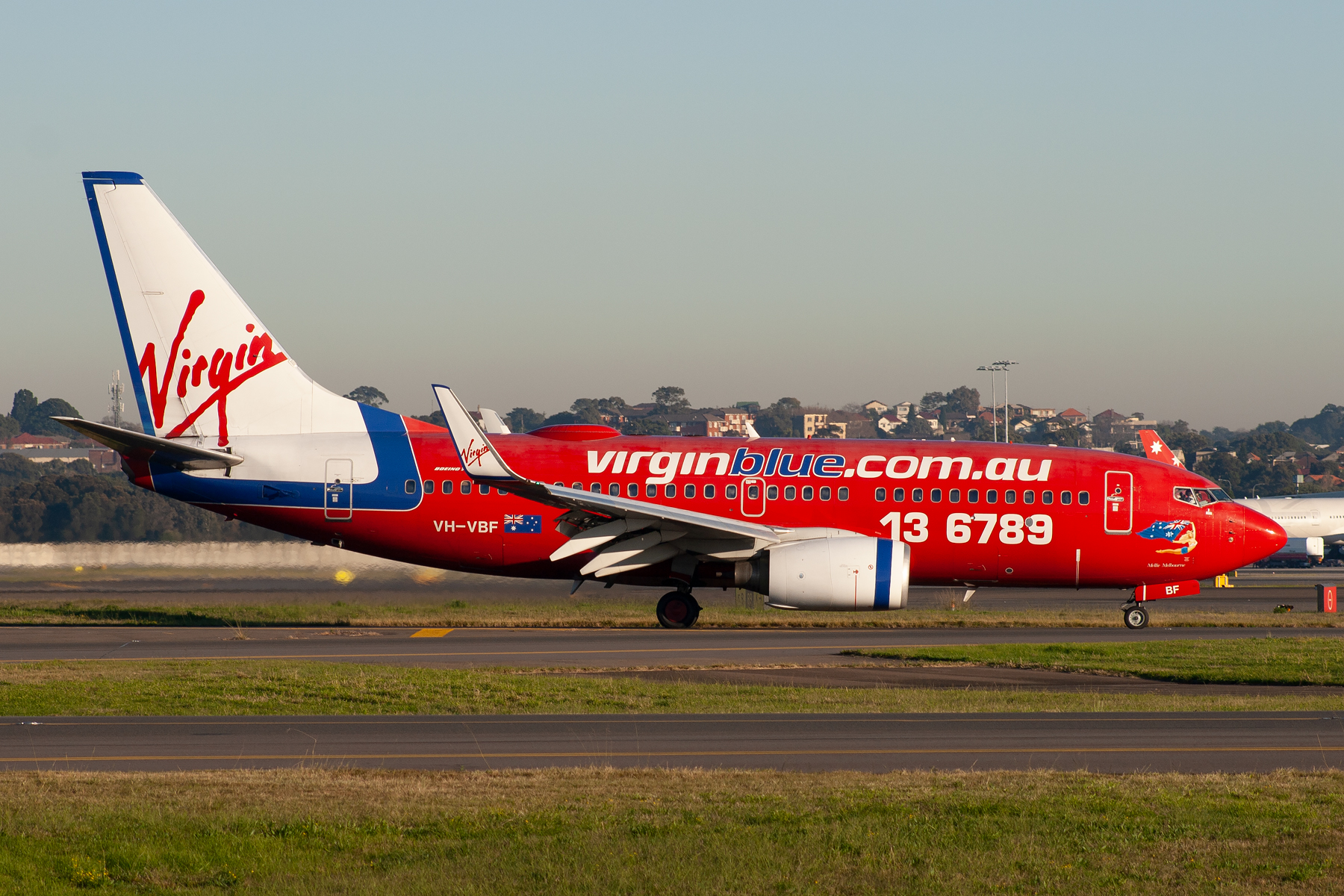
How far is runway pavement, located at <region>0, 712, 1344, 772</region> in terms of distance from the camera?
15266 millimetres

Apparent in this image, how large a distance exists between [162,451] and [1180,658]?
23.2m

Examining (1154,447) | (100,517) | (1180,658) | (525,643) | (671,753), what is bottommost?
(525,643)

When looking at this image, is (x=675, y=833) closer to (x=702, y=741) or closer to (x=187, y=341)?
(x=702, y=741)

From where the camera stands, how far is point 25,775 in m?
14.2

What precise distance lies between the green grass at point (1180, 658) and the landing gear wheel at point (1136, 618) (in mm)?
4615

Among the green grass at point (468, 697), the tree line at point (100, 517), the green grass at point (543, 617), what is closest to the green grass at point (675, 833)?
the green grass at point (468, 697)

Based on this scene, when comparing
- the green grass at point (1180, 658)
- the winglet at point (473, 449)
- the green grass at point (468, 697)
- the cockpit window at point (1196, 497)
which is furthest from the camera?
the cockpit window at point (1196, 497)

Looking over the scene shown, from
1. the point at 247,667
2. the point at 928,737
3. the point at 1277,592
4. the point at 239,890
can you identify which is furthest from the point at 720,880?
the point at 1277,592

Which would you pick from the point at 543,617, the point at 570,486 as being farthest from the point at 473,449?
the point at 543,617

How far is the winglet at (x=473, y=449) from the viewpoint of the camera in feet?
96.3

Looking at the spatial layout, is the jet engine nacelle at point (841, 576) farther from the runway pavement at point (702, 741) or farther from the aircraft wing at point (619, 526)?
the runway pavement at point (702, 741)

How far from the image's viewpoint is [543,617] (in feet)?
111

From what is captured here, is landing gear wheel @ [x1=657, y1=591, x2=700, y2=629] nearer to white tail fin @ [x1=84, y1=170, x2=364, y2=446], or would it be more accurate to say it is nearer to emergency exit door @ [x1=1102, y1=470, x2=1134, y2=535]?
white tail fin @ [x1=84, y1=170, x2=364, y2=446]

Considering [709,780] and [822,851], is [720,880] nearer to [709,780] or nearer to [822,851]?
[822,851]
